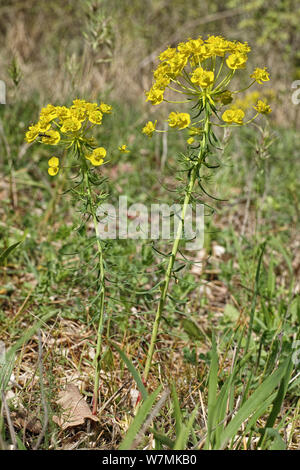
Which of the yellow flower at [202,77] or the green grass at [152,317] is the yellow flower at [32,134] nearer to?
the green grass at [152,317]

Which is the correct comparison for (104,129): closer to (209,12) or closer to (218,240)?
(218,240)

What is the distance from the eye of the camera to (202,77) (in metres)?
1.16

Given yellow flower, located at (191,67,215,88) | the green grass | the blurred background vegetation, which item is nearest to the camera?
yellow flower, located at (191,67,215,88)

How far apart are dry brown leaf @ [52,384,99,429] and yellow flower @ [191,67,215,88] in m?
1.04

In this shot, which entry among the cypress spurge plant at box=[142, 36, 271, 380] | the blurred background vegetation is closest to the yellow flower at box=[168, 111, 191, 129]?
the cypress spurge plant at box=[142, 36, 271, 380]

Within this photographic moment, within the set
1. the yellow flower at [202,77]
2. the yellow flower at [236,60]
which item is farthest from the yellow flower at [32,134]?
the yellow flower at [236,60]

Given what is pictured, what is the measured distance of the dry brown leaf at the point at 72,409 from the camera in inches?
52.4

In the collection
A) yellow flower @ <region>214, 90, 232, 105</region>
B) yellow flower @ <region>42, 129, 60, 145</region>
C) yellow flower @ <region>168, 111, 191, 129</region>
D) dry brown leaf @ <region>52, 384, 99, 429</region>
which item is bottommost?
dry brown leaf @ <region>52, 384, 99, 429</region>

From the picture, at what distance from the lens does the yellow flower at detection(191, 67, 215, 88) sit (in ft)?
3.80

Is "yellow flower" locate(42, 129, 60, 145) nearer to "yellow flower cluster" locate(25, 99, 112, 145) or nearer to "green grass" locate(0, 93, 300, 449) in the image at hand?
"yellow flower cluster" locate(25, 99, 112, 145)

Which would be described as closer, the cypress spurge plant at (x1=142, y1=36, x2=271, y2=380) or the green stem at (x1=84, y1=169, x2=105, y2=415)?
the cypress spurge plant at (x1=142, y1=36, x2=271, y2=380)

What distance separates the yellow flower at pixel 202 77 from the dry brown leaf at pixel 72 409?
1.04 meters

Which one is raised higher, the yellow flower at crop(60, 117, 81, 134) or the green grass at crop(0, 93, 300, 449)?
the yellow flower at crop(60, 117, 81, 134)

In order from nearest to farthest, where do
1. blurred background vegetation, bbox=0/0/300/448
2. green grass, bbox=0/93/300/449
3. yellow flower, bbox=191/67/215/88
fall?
yellow flower, bbox=191/67/215/88, green grass, bbox=0/93/300/449, blurred background vegetation, bbox=0/0/300/448
